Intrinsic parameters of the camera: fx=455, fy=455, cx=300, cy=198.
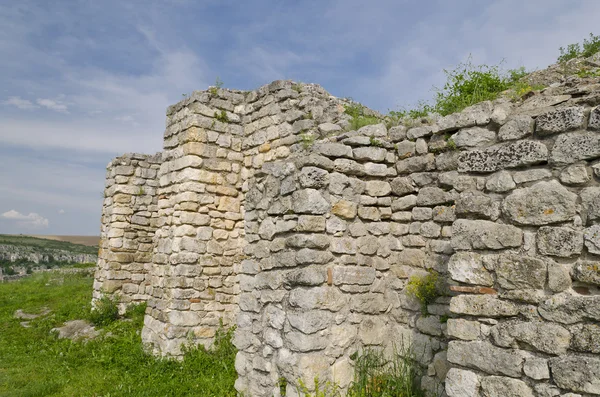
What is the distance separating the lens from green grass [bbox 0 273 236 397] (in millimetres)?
6410

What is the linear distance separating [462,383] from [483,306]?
1.79ft

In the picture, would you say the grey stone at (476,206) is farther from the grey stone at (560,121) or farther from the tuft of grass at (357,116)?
the tuft of grass at (357,116)

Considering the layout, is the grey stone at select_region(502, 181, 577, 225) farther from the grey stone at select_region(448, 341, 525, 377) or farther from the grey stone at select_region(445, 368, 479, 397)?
the grey stone at select_region(445, 368, 479, 397)

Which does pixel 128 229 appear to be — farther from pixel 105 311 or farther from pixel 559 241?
pixel 559 241

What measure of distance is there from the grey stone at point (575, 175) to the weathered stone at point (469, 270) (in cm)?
74

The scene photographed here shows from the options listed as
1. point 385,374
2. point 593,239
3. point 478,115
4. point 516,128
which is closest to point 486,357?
point 593,239

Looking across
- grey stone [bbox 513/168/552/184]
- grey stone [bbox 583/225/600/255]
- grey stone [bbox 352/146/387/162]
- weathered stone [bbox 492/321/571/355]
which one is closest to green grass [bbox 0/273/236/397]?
grey stone [bbox 352/146/387/162]

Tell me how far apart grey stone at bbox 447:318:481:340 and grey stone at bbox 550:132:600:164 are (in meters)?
1.23

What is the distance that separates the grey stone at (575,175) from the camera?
2.85 metres

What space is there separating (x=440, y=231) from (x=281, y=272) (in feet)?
5.64

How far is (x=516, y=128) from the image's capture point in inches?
128

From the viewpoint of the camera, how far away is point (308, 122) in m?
7.07

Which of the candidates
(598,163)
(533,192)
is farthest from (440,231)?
(598,163)

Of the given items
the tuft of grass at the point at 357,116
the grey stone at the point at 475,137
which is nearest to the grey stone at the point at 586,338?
the grey stone at the point at 475,137
